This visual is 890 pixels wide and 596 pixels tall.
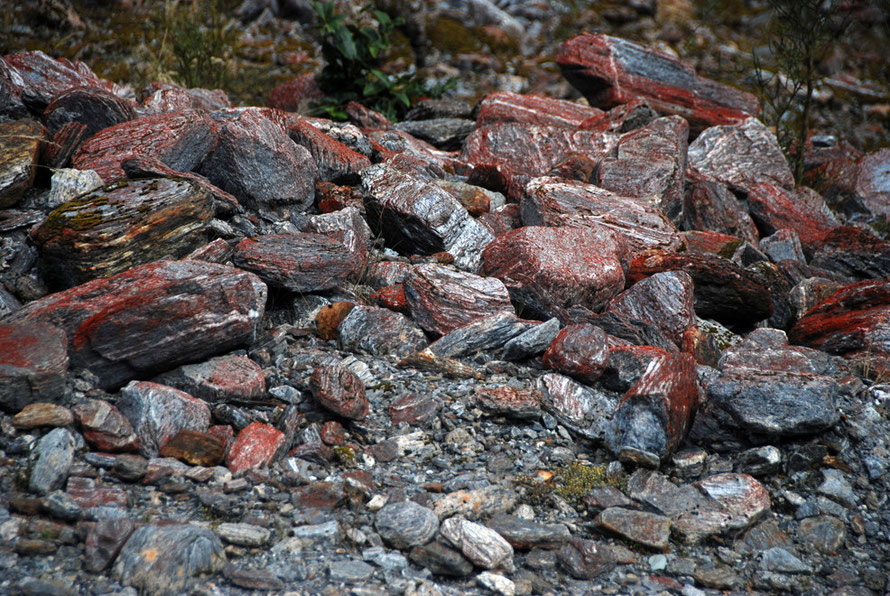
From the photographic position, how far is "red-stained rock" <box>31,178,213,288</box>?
14.4ft

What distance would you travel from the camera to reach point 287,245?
498 centimetres

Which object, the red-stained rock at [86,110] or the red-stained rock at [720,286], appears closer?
the red-stained rock at [720,286]

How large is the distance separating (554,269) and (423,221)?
4.47 feet

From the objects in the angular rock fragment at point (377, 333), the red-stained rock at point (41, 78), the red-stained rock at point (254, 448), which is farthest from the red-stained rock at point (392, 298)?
the red-stained rock at point (41, 78)

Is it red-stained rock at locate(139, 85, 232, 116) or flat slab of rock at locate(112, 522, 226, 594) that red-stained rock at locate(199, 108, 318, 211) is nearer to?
red-stained rock at locate(139, 85, 232, 116)

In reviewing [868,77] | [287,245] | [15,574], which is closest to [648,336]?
[287,245]

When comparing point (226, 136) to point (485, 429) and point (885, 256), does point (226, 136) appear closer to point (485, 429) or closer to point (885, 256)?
point (485, 429)

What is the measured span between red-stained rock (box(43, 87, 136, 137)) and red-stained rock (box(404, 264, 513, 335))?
3609 millimetres

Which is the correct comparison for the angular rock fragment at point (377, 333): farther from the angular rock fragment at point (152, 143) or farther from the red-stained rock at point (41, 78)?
the red-stained rock at point (41, 78)

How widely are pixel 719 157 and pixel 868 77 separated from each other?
36.4ft

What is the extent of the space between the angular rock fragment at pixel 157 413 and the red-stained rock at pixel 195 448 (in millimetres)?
60

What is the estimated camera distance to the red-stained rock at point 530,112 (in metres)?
9.27

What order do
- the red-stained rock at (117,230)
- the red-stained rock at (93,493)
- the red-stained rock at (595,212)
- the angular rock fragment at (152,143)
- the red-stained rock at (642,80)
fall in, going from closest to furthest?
the red-stained rock at (93,493), the red-stained rock at (117,230), the angular rock fragment at (152,143), the red-stained rock at (595,212), the red-stained rock at (642,80)

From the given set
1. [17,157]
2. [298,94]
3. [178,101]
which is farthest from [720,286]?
[298,94]
